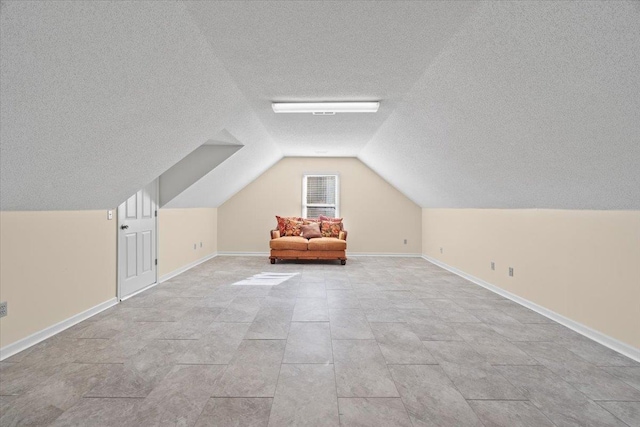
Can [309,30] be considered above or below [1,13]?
above

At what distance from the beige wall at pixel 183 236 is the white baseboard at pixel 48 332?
138 cm

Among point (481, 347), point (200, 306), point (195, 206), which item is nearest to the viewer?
point (481, 347)

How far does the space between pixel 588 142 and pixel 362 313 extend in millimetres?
2447

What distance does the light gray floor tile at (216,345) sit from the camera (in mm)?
2244

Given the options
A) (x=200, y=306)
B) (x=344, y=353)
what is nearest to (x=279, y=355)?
(x=344, y=353)

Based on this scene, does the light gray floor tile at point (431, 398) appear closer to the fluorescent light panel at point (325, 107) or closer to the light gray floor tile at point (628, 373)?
the light gray floor tile at point (628, 373)

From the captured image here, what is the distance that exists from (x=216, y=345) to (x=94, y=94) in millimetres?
2047

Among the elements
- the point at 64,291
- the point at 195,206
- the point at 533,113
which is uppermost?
the point at 533,113

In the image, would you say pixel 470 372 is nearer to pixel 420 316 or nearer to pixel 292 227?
pixel 420 316

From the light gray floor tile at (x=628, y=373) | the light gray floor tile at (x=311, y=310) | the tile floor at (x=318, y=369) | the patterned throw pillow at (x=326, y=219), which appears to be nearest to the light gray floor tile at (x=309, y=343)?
the tile floor at (x=318, y=369)

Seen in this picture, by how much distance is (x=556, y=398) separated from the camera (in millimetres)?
1815

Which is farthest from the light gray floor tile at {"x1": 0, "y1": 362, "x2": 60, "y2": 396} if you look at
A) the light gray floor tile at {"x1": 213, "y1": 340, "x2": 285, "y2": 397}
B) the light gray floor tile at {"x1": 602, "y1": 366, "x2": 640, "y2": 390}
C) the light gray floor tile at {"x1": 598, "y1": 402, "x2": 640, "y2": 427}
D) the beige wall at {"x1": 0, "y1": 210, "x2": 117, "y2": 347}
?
the light gray floor tile at {"x1": 602, "y1": 366, "x2": 640, "y2": 390}

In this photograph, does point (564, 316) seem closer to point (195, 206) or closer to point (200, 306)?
point (200, 306)

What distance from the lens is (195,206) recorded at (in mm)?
5883
